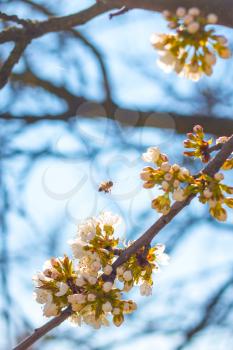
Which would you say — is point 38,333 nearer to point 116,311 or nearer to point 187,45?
point 116,311

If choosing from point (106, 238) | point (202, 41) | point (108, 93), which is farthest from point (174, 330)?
point (202, 41)

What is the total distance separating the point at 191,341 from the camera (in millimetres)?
4242

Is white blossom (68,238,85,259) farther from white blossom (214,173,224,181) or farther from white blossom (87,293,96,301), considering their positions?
white blossom (214,173,224,181)

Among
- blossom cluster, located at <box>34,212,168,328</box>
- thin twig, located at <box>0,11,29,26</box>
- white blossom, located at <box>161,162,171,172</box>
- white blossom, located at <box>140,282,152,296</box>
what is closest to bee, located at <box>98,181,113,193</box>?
blossom cluster, located at <box>34,212,168,328</box>

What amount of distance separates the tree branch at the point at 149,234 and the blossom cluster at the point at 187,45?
223 mm

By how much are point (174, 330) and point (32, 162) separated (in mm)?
1683

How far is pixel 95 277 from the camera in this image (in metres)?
1.59

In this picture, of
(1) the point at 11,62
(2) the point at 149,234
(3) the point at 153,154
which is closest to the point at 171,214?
(2) the point at 149,234

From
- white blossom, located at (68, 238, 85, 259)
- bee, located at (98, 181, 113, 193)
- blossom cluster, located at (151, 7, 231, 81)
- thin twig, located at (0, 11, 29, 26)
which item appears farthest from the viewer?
thin twig, located at (0, 11, 29, 26)

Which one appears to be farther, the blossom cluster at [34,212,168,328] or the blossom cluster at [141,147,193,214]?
the blossom cluster at [34,212,168,328]

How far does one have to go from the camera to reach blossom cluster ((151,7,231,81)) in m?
1.34

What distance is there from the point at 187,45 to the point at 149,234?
0.50 m

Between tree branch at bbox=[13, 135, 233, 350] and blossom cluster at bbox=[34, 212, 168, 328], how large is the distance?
3 centimetres

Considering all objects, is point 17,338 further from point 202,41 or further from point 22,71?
point 202,41
